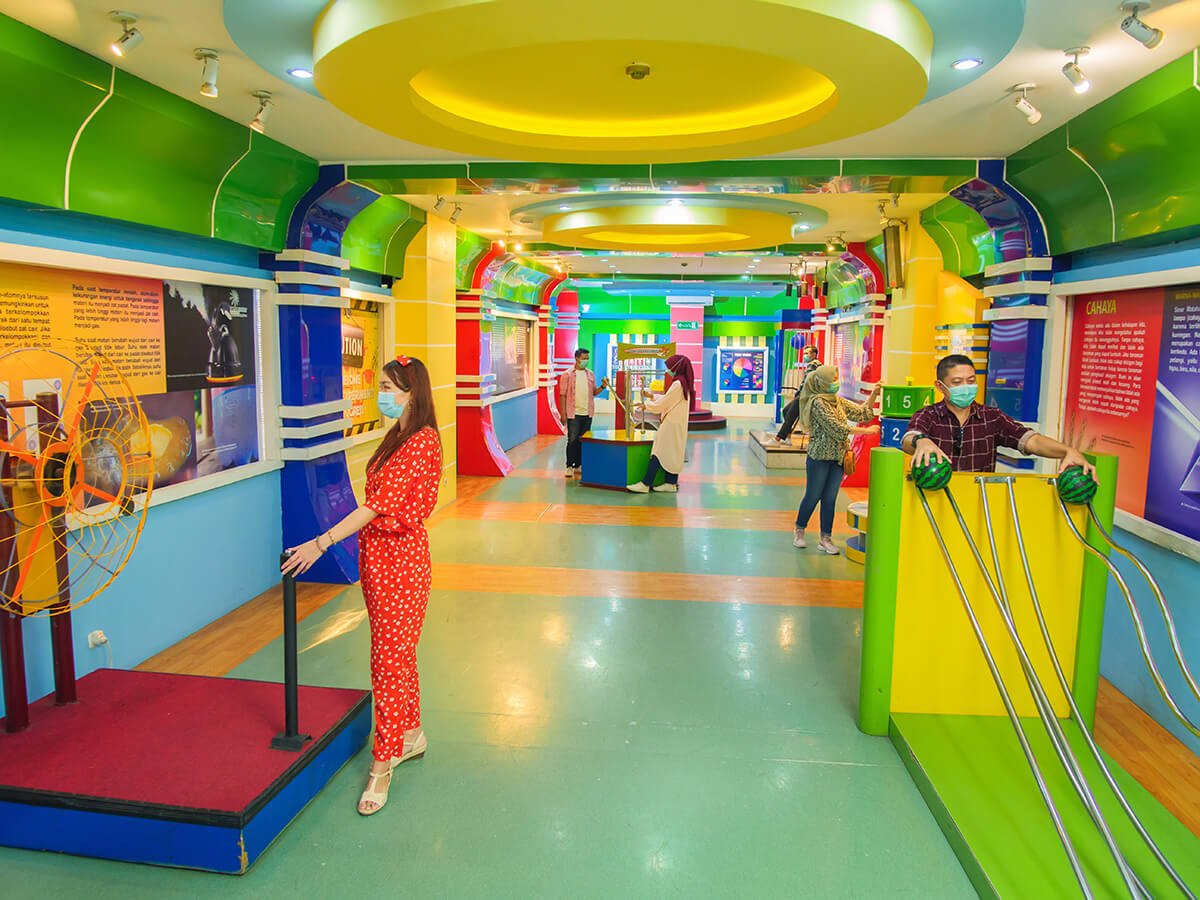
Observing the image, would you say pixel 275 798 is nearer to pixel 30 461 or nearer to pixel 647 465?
pixel 30 461

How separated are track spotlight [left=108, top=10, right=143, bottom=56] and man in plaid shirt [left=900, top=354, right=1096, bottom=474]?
12.9 ft

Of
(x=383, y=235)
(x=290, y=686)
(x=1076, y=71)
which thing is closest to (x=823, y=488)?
(x=1076, y=71)

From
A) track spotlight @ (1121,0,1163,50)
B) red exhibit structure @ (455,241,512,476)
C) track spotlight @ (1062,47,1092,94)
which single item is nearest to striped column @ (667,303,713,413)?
red exhibit structure @ (455,241,512,476)

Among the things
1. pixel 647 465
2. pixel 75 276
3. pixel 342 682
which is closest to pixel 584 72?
pixel 75 276

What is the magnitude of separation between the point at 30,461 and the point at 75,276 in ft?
4.89

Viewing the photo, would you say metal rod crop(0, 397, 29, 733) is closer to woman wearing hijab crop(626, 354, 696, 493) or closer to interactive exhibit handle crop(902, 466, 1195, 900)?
interactive exhibit handle crop(902, 466, 1195, 900)

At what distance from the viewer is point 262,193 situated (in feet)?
18.0

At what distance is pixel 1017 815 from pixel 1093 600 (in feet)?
4.00

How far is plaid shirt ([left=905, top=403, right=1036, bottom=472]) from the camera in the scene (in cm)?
405

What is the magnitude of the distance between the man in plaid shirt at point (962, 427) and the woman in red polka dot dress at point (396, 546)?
2.36 m

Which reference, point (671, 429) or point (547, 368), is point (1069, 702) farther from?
point (547, 368)


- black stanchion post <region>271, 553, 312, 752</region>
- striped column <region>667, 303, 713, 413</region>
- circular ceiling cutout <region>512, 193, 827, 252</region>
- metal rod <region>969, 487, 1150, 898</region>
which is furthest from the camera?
striped column <region>667, 303, 713, 413</region>

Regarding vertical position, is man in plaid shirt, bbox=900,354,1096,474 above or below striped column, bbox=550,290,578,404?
below

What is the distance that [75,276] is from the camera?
13.6 feet
